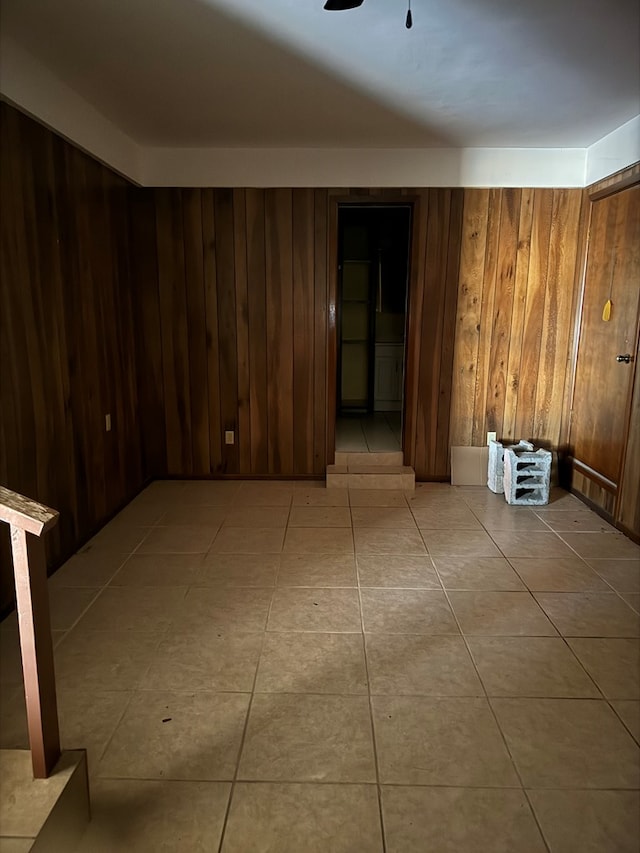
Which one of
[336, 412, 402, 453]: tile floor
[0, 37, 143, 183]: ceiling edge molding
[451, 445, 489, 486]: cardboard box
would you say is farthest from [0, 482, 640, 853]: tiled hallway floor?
[0, 37, 143, 183]: ceiling edge molding

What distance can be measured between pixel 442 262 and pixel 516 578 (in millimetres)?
2401

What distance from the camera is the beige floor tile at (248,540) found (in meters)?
3.12

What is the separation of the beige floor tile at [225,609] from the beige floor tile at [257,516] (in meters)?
0.85

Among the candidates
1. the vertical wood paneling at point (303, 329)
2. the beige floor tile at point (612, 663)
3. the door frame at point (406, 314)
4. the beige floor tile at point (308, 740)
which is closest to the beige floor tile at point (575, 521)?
the door frame at point (406, 314)

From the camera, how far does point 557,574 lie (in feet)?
9.35

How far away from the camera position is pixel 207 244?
4090 mm

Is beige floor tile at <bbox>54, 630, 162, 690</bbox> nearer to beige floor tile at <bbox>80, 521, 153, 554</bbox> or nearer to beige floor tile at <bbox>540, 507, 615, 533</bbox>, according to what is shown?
beige floor tile at <bbox>80, 521, 153, 554</bbox>

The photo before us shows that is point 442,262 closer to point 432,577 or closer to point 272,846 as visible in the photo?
point 432,577

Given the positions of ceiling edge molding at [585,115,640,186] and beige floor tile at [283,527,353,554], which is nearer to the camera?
beige floor tile at [283,527,353,554]

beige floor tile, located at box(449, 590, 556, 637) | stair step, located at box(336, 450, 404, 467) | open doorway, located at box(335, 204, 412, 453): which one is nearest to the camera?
beige floor tile, located at box(449, 590, 556, 637)

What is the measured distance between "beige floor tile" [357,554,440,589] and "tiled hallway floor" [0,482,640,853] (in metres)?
0.01

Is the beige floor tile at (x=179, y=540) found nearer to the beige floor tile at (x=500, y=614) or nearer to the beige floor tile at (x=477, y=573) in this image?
the beige floor tile at (x=477, y=573)

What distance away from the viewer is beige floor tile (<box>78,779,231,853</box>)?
4.57 ft

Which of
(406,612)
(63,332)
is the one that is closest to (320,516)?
(406,612)
